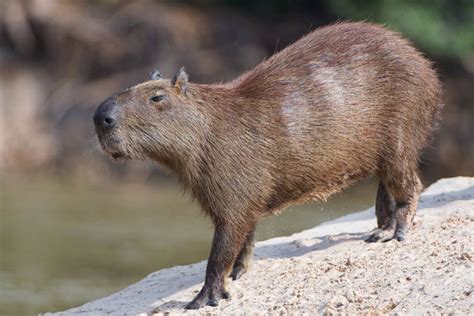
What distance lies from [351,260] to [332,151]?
27.2 inches

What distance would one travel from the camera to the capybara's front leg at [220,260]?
629 centimetres

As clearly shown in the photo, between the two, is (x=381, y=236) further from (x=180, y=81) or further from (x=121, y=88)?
(x=121, y=88)

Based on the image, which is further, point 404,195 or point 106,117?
point 404,195

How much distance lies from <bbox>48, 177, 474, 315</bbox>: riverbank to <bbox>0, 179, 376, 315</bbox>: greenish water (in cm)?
218

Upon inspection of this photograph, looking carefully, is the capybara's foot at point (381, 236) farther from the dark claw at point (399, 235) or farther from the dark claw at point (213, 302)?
the dark claw at point (213, 302)

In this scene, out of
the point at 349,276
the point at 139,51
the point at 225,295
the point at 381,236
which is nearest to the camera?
the point at 349,276

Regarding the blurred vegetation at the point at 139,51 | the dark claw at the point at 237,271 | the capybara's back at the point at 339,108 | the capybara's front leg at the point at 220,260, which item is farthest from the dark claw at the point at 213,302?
the blurred vegetation at the point at 139,51

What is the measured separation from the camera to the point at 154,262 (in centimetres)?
1143

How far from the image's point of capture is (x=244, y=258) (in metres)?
6.77

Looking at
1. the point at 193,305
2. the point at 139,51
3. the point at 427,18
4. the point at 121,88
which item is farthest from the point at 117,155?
the point at 139,51

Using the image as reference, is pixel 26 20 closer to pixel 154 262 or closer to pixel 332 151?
pixel 154 262

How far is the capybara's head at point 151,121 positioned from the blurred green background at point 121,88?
17.2 feet

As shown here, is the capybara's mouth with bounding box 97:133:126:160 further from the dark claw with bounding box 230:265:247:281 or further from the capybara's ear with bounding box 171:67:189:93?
the dark claw with bounding box 230:265:247:281

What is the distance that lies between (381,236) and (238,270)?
0.96m
